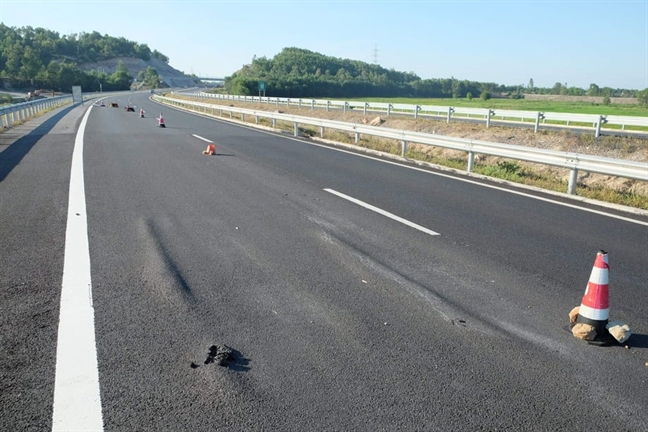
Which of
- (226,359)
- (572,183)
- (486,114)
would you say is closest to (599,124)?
(486,114)

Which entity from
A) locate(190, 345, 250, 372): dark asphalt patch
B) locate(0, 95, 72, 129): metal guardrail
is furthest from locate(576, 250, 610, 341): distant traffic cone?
locate(0, 95, 72, 129): metal guardrail

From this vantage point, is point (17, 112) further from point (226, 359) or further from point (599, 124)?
point (226, 359)

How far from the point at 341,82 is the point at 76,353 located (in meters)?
116

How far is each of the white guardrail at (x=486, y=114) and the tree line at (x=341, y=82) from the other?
36.8m

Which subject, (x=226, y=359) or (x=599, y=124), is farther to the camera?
(x=599, y=124)

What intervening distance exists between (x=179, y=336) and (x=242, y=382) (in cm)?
85

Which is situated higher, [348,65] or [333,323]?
[348,65]

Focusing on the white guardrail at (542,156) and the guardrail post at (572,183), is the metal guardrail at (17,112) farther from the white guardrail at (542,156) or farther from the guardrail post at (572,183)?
the guardrail post at (572,183)

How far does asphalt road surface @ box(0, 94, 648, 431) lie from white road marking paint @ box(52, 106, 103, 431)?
0.07 ft

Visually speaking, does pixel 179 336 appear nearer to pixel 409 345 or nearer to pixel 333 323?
pixel 333 323

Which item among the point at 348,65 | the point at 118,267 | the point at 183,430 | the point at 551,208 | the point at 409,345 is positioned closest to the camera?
the point at 183,430

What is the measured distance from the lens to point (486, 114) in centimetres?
2491

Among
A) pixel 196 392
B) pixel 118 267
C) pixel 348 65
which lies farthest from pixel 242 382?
pixel 348 65

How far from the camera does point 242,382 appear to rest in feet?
11.3
